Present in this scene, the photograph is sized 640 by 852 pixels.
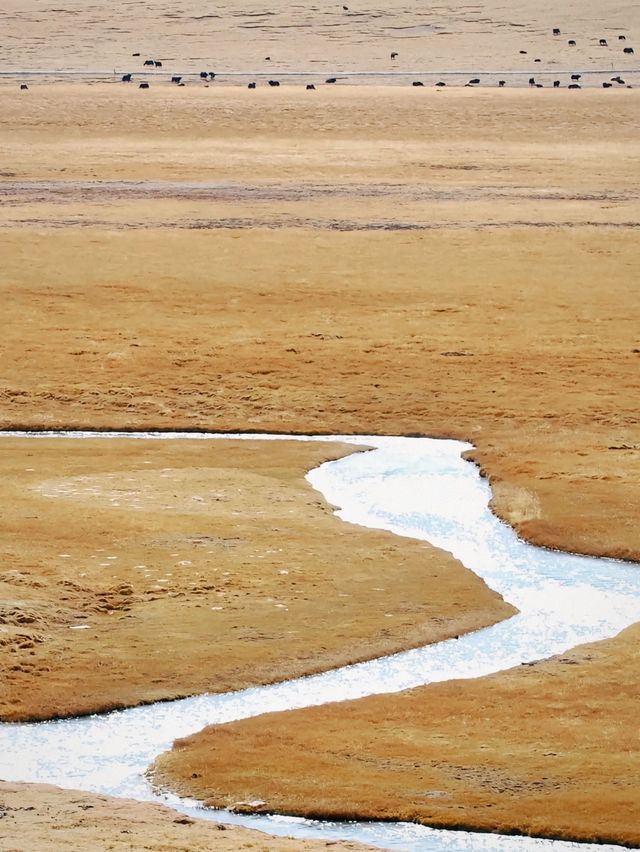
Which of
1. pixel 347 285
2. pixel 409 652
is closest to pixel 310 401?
pixel 347 285

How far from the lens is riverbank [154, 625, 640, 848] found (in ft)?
66.4

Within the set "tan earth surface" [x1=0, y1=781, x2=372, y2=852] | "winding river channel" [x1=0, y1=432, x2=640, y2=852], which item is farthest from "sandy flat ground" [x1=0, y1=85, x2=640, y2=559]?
"tan earth surface" [x1=0, y1=781, x2=372, y2=852]

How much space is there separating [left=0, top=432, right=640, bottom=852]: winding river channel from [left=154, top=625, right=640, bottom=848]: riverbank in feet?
1.05

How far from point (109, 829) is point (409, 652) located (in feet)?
29.0

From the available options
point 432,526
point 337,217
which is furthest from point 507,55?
point 432,526

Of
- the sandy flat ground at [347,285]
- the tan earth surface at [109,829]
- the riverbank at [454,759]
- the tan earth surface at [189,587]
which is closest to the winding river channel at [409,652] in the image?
the riverbank at [454,759]

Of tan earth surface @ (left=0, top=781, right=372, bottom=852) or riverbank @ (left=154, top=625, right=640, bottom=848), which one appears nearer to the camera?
tan earth surface @ (left=0, top=781, right=372, bottom=852)

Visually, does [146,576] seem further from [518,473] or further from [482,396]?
[482,396]

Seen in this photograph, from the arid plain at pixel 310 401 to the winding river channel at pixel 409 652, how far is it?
40 cm

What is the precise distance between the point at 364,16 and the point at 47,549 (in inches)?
5208

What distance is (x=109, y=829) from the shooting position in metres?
18.9

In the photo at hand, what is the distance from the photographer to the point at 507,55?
138125 millimetres

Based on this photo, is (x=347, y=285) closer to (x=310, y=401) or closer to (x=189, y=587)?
(x=310, y=401)

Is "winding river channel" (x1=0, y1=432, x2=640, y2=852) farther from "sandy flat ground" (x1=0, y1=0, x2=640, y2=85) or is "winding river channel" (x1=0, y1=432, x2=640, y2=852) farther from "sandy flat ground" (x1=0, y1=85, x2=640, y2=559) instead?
"sandy flat ground" (x1=0, y1=0, x2=640, y2=85)
